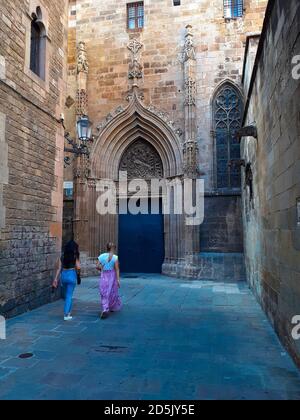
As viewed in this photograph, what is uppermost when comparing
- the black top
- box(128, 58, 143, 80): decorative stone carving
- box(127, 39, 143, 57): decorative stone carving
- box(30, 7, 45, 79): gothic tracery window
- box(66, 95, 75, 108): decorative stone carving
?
box(127, 39, 143, 57): decorative stone carving

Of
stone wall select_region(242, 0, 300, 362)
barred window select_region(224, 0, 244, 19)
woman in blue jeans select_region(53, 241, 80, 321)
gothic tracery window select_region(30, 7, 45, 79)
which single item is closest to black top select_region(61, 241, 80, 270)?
woman in blue jeans select_region(53, 241, 80, 321)

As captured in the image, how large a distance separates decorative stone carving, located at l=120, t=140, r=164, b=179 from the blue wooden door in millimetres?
1567

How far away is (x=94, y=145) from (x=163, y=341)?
29.2 ft

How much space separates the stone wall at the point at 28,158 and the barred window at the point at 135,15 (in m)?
4.73

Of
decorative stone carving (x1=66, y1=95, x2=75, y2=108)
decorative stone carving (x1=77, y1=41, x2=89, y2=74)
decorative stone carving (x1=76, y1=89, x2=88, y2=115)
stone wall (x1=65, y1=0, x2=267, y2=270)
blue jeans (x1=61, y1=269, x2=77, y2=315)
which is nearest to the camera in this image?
blue jeans (x1=61, y1=269, x2=77, y2=315)

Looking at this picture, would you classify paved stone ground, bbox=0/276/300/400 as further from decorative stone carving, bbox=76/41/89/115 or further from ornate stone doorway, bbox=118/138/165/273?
decorative stone carving, bbox=76/41/89/115

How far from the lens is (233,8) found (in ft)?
38.7

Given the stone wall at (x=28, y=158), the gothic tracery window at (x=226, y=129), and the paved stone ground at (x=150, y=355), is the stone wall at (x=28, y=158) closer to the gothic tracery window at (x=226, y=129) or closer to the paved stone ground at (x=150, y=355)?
the paved stone ground at (x=150, y=355)

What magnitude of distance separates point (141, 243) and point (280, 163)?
8.72 meters

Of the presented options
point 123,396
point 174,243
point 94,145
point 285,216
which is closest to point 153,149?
point 94,145

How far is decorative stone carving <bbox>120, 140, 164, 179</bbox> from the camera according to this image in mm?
12586

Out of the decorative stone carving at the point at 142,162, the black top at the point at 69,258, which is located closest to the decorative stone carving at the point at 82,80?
the decorative stone carving at the point at 142,162

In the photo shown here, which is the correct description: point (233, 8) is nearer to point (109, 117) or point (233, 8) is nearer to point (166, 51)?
point (166, 51)

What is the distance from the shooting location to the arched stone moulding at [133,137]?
11.7 metres
